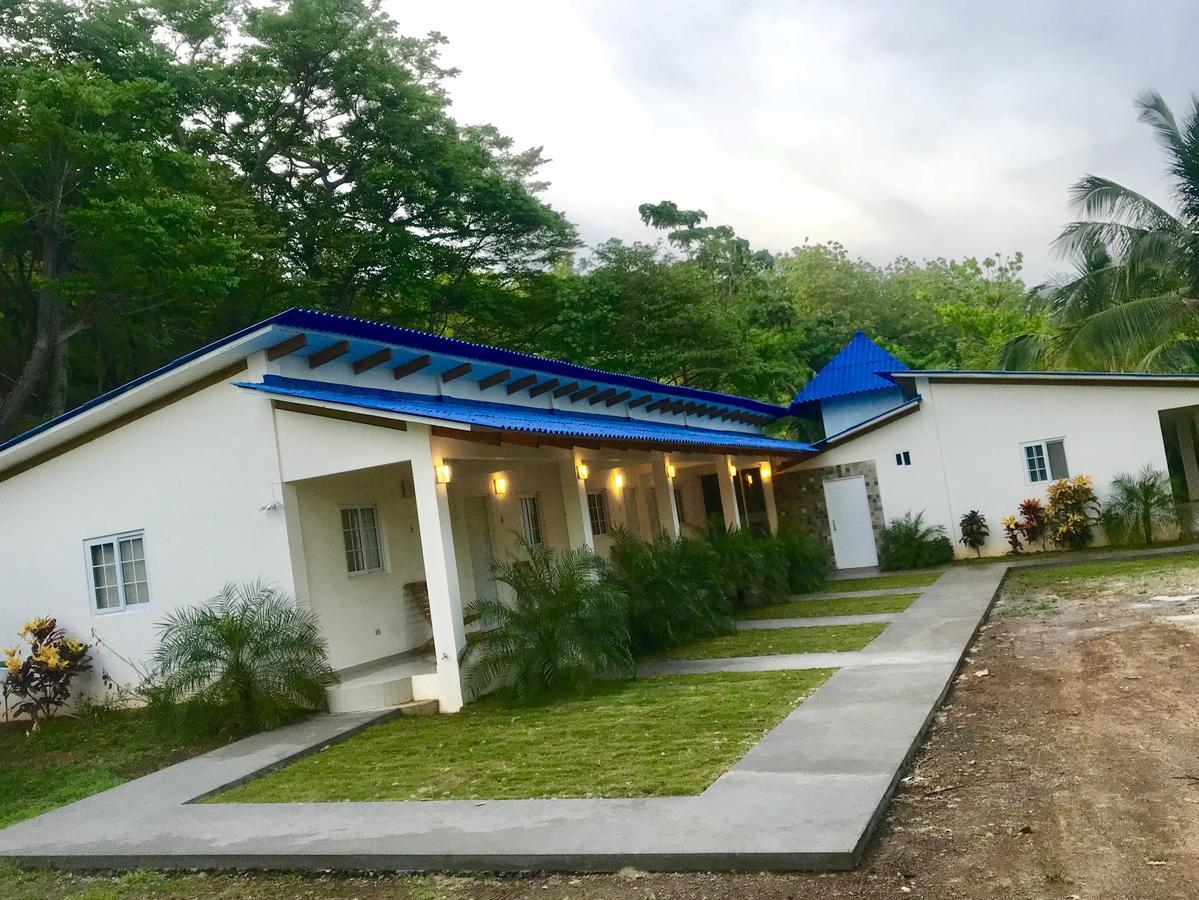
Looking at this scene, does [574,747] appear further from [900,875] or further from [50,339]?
[50,339]

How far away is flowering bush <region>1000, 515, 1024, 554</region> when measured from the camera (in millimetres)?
A: 21578

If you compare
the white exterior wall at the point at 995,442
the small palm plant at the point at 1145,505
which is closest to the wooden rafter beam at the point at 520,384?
the white exterior wall at the point at 995,442

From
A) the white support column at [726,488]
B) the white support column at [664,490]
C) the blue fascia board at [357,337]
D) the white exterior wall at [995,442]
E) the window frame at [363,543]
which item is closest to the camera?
the blue fascia board at [357,337]

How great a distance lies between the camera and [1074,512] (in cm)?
2094

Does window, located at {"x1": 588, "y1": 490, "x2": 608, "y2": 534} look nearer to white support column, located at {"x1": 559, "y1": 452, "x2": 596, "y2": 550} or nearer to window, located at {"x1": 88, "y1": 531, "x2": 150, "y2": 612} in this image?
white support column, located at {"x1": 559, "y1": 452, "x2": 596, "y2": 550}

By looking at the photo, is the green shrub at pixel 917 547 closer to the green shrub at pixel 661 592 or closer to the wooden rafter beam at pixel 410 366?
the green shrub at pixel 661 592

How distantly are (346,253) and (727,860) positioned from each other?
928 inches

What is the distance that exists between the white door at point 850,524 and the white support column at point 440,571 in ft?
50.0

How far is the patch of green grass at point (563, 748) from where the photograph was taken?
695 centimetres

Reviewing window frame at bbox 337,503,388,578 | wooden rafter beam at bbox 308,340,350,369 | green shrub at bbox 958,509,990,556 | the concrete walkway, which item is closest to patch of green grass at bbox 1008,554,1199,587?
green shrub at bbox 958,509,990,556

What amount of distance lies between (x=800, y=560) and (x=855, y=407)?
25.6 ft

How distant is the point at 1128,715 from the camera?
24.2 ft

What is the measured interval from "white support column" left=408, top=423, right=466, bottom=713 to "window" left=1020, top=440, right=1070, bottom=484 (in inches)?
618

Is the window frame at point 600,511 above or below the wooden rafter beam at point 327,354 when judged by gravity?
below
